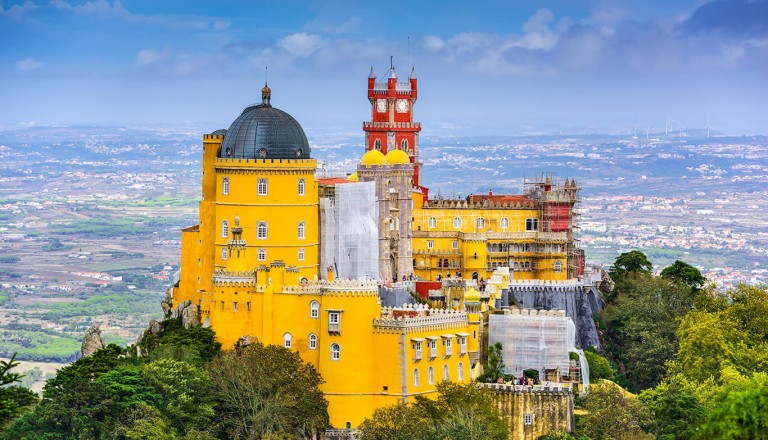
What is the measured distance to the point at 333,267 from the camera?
109 m

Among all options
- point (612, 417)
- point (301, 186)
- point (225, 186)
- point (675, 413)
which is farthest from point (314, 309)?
point (675, 413)

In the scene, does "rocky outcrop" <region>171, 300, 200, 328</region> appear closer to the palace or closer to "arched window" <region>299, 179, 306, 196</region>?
the palace

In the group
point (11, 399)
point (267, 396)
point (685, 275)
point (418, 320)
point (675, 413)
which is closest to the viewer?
point (267, 396)

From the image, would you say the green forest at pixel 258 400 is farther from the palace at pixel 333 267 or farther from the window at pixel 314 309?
the window at pixel 314 309

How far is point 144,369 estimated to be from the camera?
94438 millimetres

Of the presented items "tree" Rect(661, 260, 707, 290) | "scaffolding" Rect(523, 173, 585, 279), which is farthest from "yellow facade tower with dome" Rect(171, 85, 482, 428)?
"tree" Rect(661, 260, 707, 290)

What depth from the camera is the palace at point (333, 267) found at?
96188 millimetres

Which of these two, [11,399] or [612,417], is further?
[612,417]

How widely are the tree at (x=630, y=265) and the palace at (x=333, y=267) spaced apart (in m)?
11.2

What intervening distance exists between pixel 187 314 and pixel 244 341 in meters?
6.13

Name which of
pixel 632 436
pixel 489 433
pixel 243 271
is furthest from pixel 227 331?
pixel 632 436

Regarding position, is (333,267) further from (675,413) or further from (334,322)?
(675,413)

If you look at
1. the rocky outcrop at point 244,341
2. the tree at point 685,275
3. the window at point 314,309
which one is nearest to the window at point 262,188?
the window at point 314,309

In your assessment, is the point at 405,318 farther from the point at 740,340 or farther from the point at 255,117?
the point at 740,340
